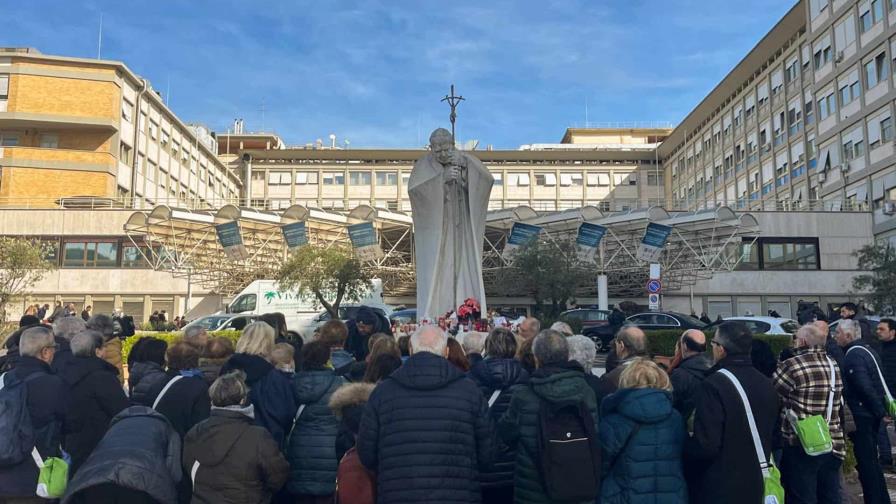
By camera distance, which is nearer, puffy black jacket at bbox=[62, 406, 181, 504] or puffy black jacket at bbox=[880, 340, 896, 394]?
puffy black jacket at bbox=[62, 406, 181, 504]

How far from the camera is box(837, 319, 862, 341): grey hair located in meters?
6.58

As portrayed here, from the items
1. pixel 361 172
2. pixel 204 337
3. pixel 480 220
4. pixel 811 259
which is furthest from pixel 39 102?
pixel 811 259

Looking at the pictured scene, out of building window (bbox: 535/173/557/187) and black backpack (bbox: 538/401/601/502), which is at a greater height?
building window (bbox: 535/173/557/187)

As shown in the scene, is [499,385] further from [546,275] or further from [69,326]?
[546,275]

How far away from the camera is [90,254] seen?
40.0m

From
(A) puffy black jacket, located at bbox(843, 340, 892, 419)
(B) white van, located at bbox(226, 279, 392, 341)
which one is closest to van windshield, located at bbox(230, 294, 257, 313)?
(B) white van, located at bbox(226, 279, 392, 341)

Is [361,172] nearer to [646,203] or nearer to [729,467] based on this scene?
[646,203]

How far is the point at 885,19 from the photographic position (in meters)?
37.0

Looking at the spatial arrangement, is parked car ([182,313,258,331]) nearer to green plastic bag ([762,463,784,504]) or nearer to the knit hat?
the knit hat

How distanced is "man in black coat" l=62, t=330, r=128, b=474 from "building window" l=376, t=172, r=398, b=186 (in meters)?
62.6

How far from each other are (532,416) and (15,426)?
307cm

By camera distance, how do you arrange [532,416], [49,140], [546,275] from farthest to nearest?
[49,140] → [546,275] → [532,416]

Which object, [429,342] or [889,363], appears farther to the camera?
[889,363]

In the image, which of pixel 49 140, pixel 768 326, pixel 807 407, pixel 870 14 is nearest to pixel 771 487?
pixel 807 407
